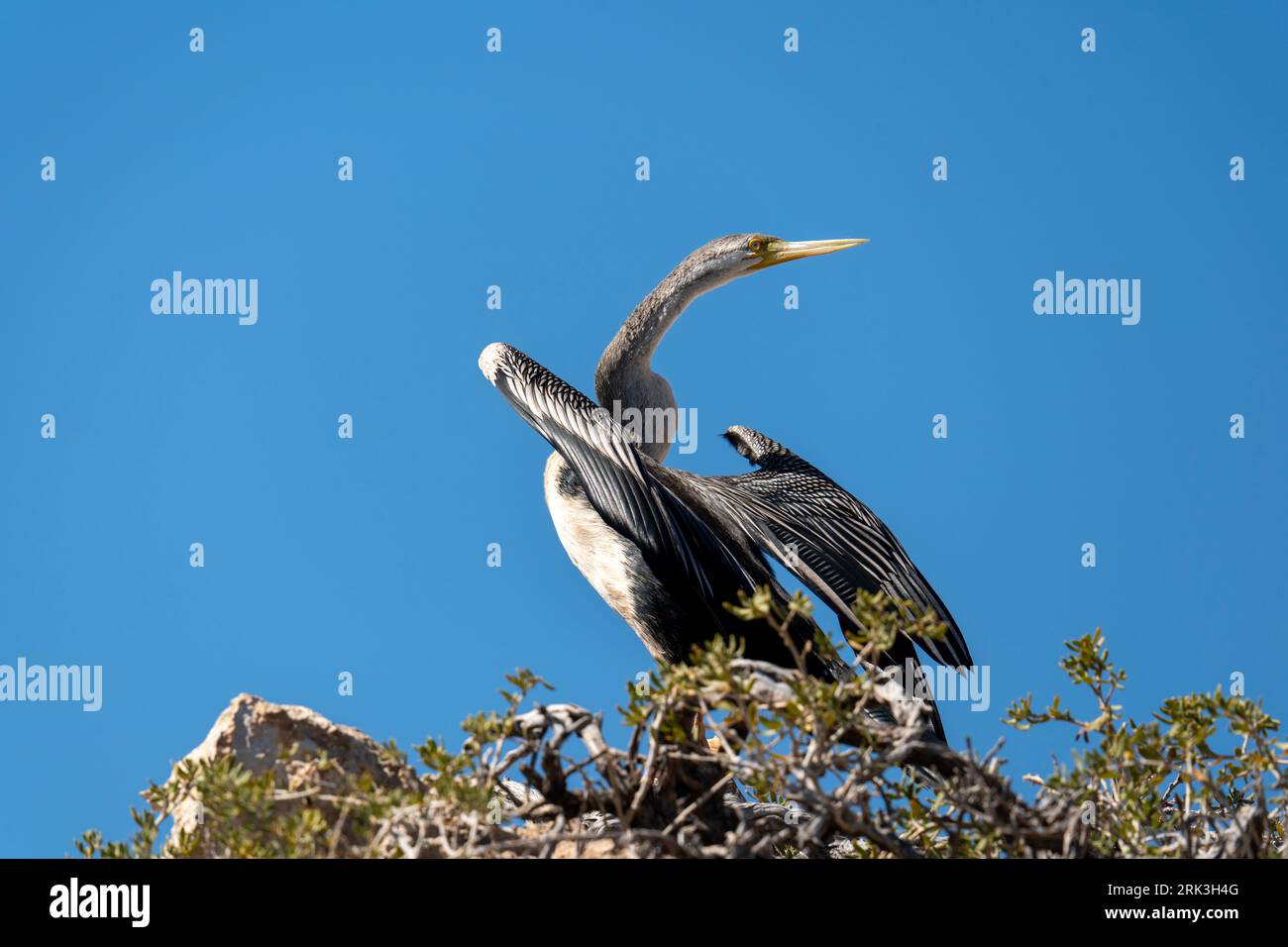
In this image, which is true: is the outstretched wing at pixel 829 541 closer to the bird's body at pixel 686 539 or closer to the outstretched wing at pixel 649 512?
the bird's body at pixel 686 539

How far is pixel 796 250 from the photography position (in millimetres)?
9219

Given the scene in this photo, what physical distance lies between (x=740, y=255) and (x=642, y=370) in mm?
1181

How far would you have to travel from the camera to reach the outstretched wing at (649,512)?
20.2ft

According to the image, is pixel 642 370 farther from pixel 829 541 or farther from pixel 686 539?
pixel 686 539

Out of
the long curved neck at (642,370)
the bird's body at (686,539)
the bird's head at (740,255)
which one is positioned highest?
the bird's head at (740,255)

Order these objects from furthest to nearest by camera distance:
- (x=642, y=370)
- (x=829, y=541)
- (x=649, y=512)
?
1. (x=642, y=370)
2. (x=829, y=541)
3. (x=649, y=512)

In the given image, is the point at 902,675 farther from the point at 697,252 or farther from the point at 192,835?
the point at 697,252

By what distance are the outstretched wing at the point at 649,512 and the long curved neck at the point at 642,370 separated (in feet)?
4.28

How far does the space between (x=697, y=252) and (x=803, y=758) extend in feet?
18.7

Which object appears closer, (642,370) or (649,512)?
(649,512)

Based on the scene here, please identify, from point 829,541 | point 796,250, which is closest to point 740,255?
point 796,250

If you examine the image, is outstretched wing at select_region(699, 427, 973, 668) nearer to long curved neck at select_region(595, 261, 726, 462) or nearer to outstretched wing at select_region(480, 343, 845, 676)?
outstretched wing at select_region(480, 343, 845, 676)

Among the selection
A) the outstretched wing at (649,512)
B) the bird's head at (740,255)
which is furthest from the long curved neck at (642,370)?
the outstretched wing at (649,512)
